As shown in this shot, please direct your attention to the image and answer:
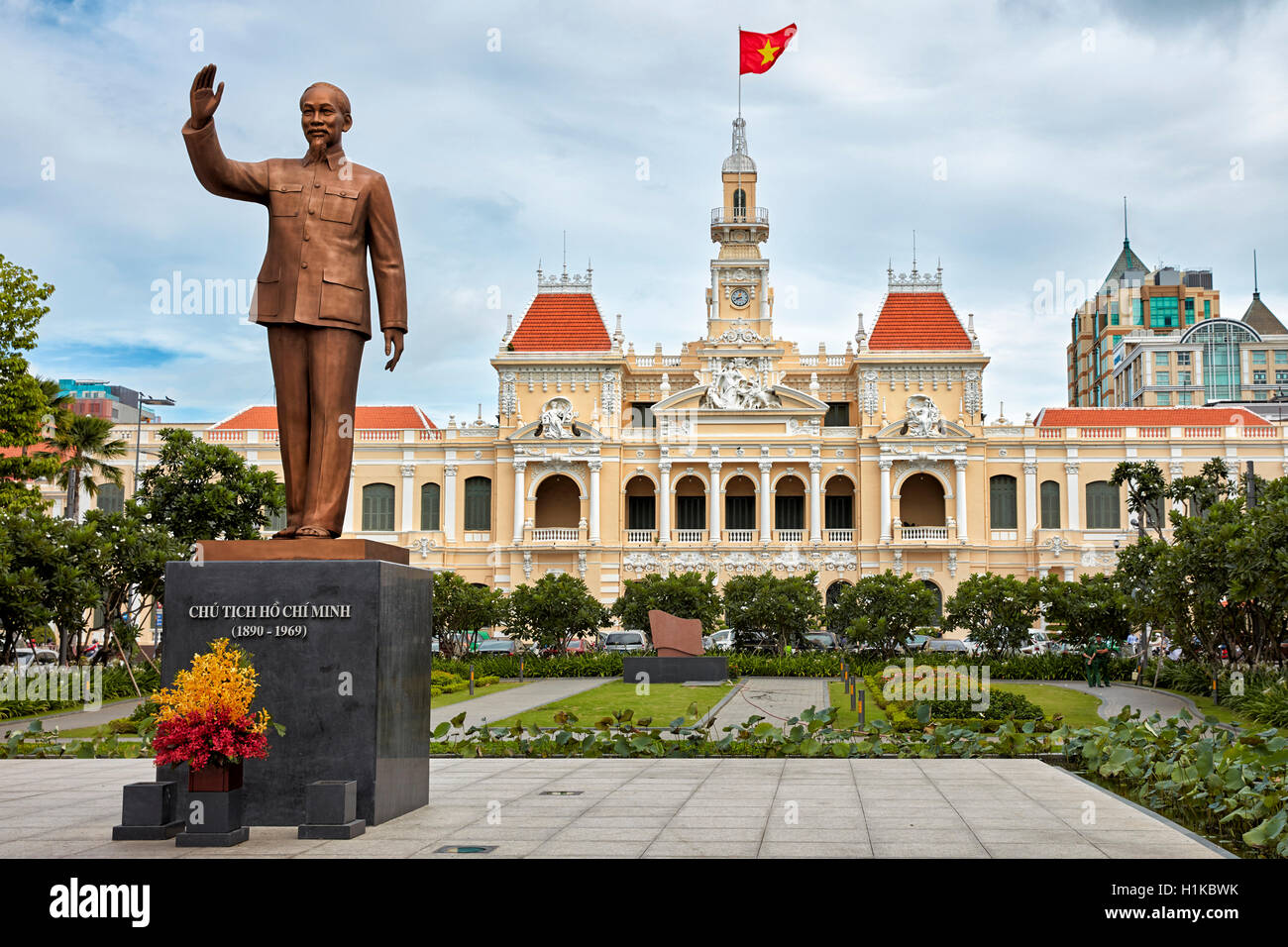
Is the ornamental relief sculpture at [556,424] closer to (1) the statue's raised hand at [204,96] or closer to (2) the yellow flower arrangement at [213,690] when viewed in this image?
(1) the statue's raised hand at [204,96]

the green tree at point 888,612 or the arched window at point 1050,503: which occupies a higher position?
the arched window at point 1050,503

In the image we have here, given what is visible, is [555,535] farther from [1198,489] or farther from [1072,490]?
[1198,489]

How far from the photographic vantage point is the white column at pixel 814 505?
52031 mm

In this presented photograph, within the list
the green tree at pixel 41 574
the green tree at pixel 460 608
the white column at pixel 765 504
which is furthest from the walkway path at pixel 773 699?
the white column at pixel 765 504

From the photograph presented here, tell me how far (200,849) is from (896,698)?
17134mm

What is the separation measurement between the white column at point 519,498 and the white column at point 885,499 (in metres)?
15.6

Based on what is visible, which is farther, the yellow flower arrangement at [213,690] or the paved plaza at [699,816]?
the yellow flower arrangement at [213,690]

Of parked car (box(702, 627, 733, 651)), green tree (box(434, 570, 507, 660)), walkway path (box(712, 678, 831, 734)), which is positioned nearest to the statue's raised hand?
walkway path (box(712, 678, 831, 734))

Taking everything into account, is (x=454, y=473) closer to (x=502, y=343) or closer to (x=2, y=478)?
(x=502, y=343)

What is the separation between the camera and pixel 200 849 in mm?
7926

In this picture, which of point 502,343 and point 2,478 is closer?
point 2,478

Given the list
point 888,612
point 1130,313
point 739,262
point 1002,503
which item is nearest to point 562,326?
point 739,262
